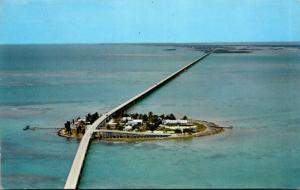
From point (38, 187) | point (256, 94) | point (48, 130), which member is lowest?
point (38, 187)

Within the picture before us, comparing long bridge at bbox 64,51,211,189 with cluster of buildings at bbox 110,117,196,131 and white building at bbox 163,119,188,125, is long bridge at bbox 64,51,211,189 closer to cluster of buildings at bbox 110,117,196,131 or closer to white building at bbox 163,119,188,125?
cluster of buildings at bbox 110,117,196,131

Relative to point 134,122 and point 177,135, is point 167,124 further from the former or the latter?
point 177,135

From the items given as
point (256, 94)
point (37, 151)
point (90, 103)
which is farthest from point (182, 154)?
point (256, 94)

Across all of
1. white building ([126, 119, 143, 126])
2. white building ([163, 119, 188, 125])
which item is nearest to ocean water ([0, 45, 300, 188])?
white building ([163, 119, 188, 125])

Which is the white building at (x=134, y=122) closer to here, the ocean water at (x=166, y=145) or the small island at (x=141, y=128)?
the small island at (x=141, y=128)

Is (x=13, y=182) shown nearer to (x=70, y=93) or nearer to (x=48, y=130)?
(x=48, y=130)

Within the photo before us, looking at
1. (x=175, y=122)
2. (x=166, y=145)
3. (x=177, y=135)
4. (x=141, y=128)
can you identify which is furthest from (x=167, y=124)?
(x=166, y=145)

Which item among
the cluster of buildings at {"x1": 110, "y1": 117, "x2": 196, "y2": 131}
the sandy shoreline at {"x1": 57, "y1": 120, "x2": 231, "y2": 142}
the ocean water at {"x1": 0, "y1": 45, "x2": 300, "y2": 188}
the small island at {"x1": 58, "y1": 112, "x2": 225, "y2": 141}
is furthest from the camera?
the cluster of buildings at {"x1": 110, "y1": 117, "x2": 196, "y2": 131}

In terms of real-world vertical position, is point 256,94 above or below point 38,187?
above
